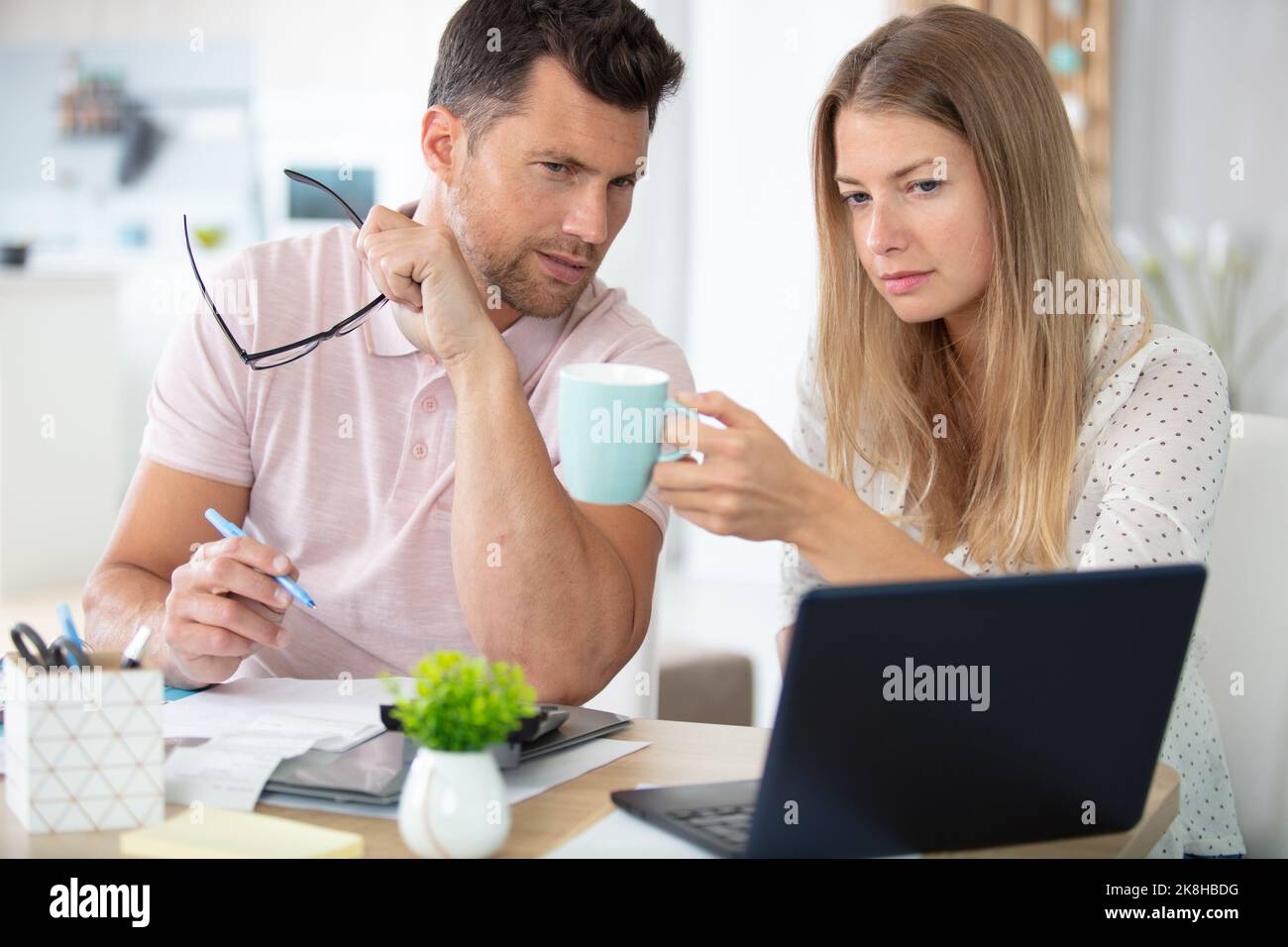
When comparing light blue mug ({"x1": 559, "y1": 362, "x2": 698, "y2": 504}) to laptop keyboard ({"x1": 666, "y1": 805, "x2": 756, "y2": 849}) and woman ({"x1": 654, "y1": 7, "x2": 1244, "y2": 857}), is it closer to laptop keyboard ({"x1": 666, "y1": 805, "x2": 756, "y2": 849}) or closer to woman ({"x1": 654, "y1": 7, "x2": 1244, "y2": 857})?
laptop keyboard ({"x1": 666, "y1": 805, "x2": 756, "y2": 849})

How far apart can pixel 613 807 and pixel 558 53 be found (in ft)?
3.34

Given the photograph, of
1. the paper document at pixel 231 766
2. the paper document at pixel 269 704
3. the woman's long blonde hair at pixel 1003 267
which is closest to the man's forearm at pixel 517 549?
the paper document at pixel 269 704

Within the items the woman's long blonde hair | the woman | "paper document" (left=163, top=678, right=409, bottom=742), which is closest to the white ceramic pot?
"paper document" (left=163, top=678, right=409, bottom=742)

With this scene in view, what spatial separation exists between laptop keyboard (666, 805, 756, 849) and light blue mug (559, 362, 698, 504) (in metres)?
0.28

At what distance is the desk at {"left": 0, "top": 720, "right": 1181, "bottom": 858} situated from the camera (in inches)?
37.6

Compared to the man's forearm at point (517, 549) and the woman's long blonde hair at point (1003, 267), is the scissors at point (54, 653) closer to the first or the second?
the man's forearm at point (517, 549)

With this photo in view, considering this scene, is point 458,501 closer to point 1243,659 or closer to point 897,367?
point 897,367

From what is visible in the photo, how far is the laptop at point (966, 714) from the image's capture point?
85 centimetres

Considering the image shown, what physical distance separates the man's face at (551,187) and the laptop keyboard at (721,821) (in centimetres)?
87

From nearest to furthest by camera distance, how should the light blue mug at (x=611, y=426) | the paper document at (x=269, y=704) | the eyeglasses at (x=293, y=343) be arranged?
the light blue mug at (x=611, y=426) → the paper document at (x=269, y=704) → the eyeglasses at (x=293, y=343)

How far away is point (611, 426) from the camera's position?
3.62 feet

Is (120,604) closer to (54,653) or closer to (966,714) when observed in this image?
(54,653)

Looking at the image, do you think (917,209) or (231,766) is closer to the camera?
(231,766)

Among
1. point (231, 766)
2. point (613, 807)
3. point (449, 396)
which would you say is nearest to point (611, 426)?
point (613, 807)
